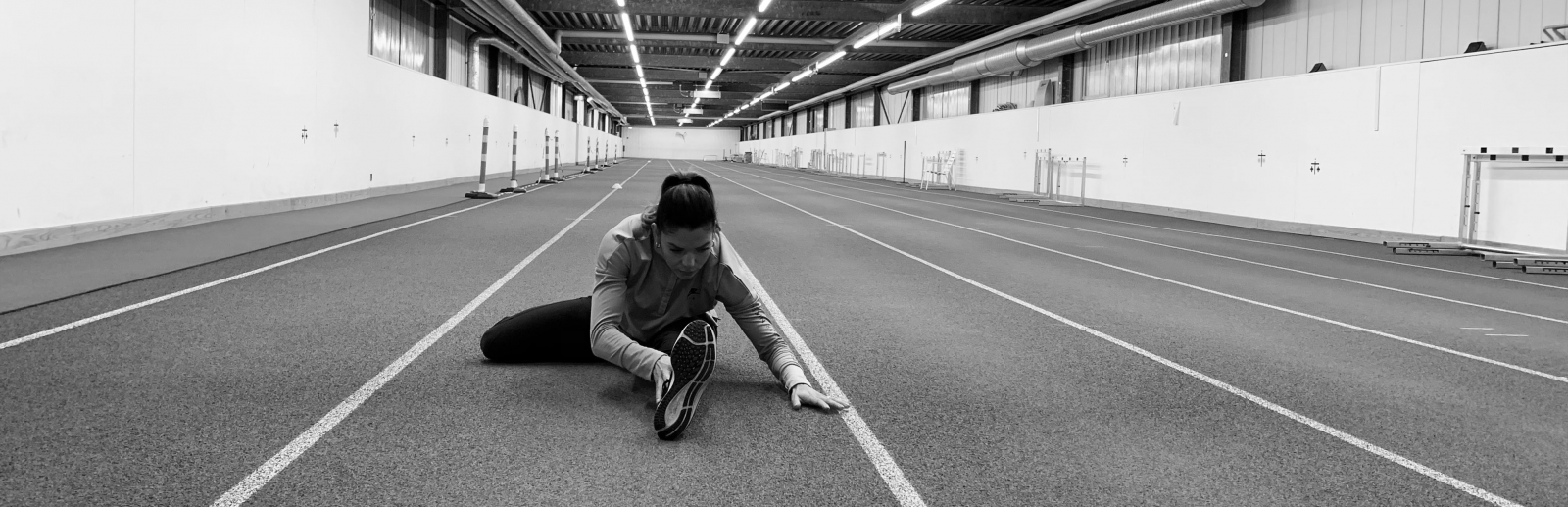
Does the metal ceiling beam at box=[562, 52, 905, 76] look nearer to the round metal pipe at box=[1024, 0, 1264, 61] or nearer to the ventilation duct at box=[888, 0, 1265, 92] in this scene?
the ventilation duct at box=[888, 0, 1265, 92]

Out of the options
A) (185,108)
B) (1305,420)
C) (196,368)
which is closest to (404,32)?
(185,108)

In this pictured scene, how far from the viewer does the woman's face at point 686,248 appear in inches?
155

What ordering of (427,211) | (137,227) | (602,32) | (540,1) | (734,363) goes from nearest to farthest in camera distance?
(734,363)
(137,227)
(427,211)
(540,1)
(602,32)

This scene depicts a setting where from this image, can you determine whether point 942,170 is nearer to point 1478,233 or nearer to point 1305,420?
point 1478,233

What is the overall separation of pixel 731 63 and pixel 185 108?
30442 mm

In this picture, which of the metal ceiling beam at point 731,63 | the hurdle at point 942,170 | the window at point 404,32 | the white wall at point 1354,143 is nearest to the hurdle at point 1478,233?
the white wall at point 1354,143

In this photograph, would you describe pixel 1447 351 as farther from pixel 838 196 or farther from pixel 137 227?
pixel 838 196

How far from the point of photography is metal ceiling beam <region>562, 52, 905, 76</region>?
1563 inches

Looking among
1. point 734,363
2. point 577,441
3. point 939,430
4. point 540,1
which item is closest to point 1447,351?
point 939,430

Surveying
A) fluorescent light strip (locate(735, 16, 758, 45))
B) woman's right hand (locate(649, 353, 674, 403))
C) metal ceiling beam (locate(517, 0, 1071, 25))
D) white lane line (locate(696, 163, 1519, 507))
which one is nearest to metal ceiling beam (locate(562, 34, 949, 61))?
fluorescent light strip (locate(735, 16, 758, 45))

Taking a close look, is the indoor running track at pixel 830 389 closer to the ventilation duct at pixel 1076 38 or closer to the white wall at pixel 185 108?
the white wall at pixel 185 108

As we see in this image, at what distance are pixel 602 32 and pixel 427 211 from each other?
17.9 m

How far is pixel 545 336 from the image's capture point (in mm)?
5180

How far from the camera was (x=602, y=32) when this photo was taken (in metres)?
32.5
